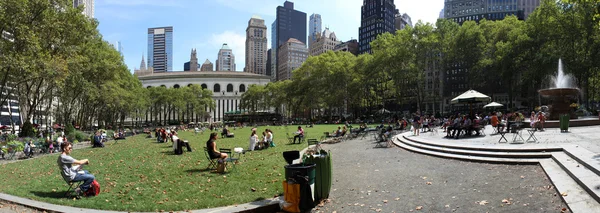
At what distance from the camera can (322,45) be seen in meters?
160

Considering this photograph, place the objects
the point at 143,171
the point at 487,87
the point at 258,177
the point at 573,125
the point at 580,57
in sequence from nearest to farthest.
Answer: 1. the point at 258,177
2. the point at 143,171
3. the point at 573,125
4. the point at 580,57
5. the point at 487,87

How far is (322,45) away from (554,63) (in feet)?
404

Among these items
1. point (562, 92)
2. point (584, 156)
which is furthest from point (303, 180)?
point (562, 92)

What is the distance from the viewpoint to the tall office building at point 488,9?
103625 millimetres

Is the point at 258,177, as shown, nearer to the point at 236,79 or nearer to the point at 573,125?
the point at 573,125

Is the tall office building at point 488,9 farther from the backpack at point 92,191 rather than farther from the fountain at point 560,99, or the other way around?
the backpack at point 92,191

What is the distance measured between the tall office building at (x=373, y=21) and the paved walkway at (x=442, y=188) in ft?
420

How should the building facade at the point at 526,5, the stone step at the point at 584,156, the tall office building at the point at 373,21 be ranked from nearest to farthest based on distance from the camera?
the stone step at the point at 584,156 < the building facade at the point at 526,5 < the tall office building at the point at 373,21

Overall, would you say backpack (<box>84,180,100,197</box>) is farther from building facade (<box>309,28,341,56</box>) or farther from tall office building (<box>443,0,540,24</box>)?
building facade (<box>309,28,341,56</box>)

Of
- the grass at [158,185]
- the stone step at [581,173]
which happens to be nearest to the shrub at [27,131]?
the grass at [158,185]

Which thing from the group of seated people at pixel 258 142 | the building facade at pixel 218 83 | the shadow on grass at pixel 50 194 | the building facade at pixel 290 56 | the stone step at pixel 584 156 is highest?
the building facade at pixel 290 56

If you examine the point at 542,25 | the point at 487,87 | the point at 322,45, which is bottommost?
the point at 487,87

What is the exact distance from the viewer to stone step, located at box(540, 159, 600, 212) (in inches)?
233

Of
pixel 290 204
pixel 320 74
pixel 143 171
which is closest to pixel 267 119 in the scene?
pixel 320 74
